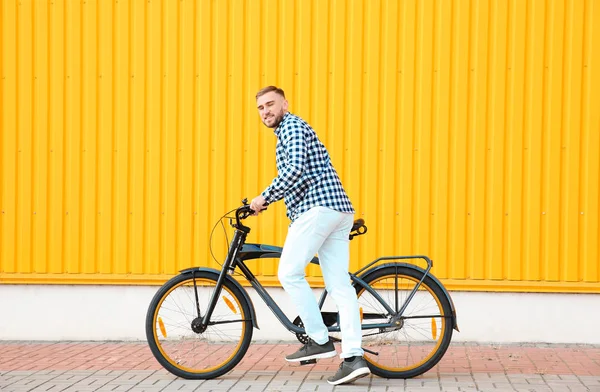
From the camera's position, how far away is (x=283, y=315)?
21.6 feet

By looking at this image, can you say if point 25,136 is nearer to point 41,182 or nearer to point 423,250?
point 41,182

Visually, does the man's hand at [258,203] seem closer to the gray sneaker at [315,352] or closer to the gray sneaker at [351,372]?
the gray sneaker at [315,352]

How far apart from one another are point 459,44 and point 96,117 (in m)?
2.97

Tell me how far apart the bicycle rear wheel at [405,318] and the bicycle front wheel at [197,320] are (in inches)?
31.1

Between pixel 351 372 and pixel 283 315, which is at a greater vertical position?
pixel 283 315

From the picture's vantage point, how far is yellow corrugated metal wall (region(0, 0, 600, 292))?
8.07 m

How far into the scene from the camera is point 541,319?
804cm

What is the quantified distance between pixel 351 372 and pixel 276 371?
74 cm

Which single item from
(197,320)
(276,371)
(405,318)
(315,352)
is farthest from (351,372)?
(197,320)

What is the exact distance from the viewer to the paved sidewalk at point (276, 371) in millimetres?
6293

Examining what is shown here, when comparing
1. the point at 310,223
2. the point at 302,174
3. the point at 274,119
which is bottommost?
the point at 310,223

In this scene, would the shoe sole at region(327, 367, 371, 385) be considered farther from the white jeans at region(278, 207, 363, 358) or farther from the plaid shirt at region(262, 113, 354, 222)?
the plaid shirt at region(262, 113, 354, 222)

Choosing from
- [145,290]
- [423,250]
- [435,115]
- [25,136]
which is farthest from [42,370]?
[435,115]

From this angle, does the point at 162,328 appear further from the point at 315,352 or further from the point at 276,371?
the point at 315,352
